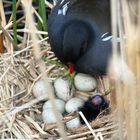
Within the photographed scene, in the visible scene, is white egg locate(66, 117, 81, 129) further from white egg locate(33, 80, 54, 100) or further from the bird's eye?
the bird's eye

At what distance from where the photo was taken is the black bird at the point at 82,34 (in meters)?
2.24

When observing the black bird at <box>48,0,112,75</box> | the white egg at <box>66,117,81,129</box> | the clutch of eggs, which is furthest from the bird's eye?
the white egg at <box>66,117,81,129</box>

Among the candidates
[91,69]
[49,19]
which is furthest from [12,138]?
[49,19]

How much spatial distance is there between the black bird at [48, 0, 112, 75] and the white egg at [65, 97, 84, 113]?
0.59ft

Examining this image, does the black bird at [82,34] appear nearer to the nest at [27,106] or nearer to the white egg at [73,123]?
the nest at [27,106]

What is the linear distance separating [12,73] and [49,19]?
33 cm

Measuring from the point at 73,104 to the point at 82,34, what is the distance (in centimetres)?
35

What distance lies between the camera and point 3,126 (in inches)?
82.9

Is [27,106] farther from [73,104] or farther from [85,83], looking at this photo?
[85,83]

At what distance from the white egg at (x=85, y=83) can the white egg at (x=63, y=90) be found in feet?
0.13

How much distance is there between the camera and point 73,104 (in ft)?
6.96

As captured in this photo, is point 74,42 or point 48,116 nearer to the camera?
point 48,116

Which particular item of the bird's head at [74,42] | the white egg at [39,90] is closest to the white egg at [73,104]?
the white egg at [39,90]

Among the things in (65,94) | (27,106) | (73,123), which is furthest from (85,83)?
(27,106)
